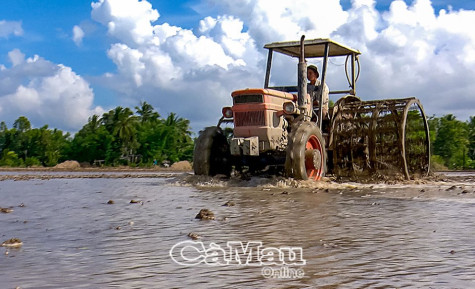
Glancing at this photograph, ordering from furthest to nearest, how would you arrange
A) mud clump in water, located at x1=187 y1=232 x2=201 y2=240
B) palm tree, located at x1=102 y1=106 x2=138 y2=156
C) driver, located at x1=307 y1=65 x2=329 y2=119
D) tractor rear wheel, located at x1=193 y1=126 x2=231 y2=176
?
1. palm tree, located at x1=102 y1=106 x2=138 y2=156
2. driver, located at x1=307 y1=65 x2=329 y2=119
3. tractor rear wheel, located at x1=193 y1=126 x2=231 y2=176
4. mud clump in water, located at x1=187 y1=232 x2=201 y2=240

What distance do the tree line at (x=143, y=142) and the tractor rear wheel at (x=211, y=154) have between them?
4861 centimetres

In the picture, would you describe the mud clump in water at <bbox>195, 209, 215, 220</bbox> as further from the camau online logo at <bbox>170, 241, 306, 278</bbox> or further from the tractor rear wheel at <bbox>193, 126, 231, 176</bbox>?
the tractor rear wheel at <bbox>193, 126, 231, 176</bbox>

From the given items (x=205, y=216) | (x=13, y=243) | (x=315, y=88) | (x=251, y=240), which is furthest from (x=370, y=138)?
(x=13, y=243)

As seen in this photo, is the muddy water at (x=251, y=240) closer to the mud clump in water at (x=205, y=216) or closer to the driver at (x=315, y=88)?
the mud clump in water at (x=205, y=216)

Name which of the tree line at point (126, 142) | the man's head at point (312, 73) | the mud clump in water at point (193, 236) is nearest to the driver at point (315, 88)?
the man's head at point (312, 73)

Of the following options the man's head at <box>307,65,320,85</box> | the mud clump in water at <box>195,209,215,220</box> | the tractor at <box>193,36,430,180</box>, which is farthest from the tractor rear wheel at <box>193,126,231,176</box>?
the mud clump in water at <box>195,209,215,220</box>

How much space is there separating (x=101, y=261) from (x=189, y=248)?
751 millimetres

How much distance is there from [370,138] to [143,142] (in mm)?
56046

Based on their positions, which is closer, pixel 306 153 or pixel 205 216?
pixel 205 216

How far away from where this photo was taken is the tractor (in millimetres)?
12016

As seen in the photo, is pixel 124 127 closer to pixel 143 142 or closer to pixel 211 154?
pixel 143 142

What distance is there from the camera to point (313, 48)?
14.0 meters

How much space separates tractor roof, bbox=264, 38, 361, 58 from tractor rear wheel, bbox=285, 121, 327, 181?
7.60 ft

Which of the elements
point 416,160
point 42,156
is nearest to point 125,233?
point 416,160
